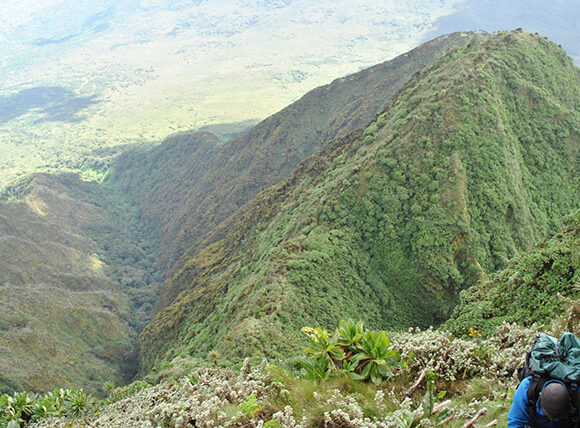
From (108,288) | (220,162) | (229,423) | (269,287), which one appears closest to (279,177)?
(220,162)

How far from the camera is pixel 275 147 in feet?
326

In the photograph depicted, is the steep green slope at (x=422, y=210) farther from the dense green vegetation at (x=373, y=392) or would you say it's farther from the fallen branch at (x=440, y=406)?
the fallen branch at (x=440, y=406)

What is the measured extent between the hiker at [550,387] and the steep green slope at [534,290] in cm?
737

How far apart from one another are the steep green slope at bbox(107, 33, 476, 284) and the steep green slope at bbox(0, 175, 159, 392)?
12.0m

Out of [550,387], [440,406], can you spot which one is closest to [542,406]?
[550,387]

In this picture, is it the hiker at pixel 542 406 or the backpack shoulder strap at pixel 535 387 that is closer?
the hiker at pixel 542 406

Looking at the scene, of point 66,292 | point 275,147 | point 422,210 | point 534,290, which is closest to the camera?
point 534,290

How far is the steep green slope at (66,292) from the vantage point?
5144cm

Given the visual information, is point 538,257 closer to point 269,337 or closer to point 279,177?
point 269,337

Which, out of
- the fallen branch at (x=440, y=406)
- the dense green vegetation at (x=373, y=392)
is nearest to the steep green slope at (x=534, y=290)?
the dense green vegetation at (x=373, y=392)

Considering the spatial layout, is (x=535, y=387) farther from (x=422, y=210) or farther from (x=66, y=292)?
(x=66, y=292)

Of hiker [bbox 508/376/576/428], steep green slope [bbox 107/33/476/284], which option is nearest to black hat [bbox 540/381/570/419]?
hiker [bbox 508/376/576/428]

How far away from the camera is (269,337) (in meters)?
24.1

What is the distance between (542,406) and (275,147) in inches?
3803
